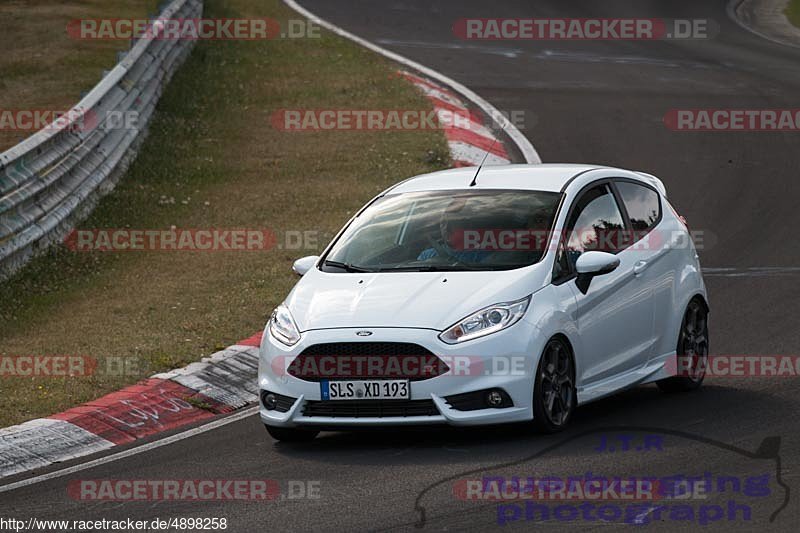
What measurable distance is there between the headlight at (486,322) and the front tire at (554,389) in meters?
0.28

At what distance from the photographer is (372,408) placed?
8.84m

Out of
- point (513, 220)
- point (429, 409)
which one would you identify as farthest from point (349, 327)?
point (513, 220)

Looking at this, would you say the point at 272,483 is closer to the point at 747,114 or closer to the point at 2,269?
the point at 2,269

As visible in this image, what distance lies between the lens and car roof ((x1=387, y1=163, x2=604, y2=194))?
33.3 ft

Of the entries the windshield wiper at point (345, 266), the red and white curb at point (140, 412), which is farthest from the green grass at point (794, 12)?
the windshield wiper at point (345, 266)

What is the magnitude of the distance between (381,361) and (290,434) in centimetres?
94

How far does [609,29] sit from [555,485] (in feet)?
86.6

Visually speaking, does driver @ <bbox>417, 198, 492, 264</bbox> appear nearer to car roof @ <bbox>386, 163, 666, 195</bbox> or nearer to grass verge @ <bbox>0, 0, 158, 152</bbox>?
car roof @ <bbox>386, 163, 666, 195</bbox>

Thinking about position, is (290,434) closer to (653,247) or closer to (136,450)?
(136,450)

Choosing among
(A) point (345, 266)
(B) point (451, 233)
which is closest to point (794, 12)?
(B) point (451, 233)

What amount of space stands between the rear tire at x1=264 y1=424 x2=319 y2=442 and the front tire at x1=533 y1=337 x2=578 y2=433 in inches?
56.0

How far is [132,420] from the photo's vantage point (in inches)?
400

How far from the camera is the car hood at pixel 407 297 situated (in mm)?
8898

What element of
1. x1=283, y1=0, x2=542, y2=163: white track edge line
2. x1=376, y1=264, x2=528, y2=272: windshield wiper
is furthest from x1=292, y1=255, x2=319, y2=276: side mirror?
x1=283, y1=0, x2=542, y2=163: white track edge line
